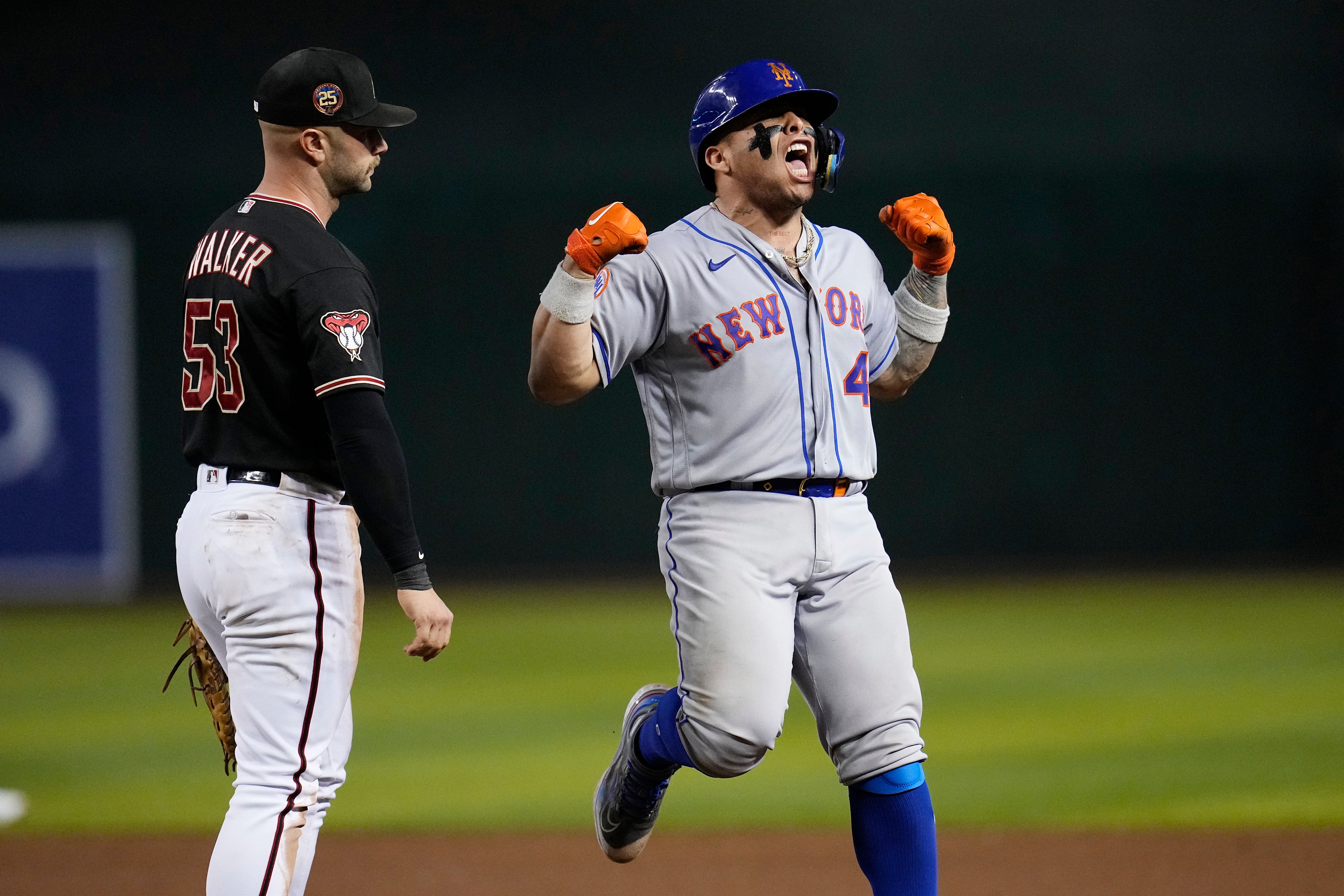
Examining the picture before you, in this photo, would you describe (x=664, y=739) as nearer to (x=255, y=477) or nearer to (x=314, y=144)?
(x=255, y=477)

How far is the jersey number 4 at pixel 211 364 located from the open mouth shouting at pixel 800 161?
131 centimetres

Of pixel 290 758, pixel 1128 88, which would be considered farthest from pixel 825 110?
pixel 1128 88

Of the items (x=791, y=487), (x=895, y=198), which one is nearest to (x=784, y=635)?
(x=791, y=487)

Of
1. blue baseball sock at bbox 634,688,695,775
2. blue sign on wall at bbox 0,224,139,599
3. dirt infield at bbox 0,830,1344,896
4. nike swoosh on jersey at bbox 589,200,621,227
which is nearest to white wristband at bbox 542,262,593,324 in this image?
nike swoosh on jersey at bbox 589,200,621,227

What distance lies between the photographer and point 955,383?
12305 mm

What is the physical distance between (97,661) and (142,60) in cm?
563

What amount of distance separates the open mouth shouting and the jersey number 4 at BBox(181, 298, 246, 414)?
4.29ft

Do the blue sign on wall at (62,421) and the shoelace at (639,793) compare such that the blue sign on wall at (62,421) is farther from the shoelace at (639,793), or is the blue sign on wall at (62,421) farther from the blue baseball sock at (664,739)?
the blue baseball sock at (664,739)

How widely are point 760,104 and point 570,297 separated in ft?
2.17

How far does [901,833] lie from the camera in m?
3.32

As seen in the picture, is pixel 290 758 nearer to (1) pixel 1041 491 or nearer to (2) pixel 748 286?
(2) pixel 748 286

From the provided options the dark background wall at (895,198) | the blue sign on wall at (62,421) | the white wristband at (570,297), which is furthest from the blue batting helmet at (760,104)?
the blue sign on wall at (62,421)

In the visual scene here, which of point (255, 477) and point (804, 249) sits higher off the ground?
point (804, 249)

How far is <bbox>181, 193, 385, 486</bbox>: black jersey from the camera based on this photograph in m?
2.82
